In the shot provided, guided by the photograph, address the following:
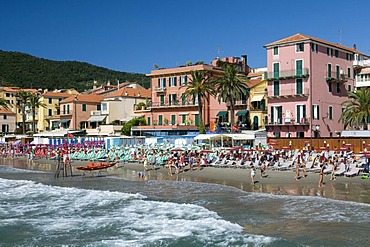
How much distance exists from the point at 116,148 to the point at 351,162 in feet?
86.4

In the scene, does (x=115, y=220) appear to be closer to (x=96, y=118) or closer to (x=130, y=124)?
(x=130, y=124)

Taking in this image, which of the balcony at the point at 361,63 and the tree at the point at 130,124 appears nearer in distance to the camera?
the balcony at the point at 361,63

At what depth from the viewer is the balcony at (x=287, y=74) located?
49500 mm

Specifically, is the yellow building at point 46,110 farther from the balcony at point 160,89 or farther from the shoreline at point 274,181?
the shoreline at point 274,181

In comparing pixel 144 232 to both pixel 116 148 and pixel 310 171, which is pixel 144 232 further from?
pixel 116 148

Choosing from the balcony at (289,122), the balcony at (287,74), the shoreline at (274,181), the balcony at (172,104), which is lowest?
the shoreline at (274,181)

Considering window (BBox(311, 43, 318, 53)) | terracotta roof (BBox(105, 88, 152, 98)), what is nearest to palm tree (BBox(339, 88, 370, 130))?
window (BBox(311, 43, 318, 53))

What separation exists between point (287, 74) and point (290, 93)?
7.30ft

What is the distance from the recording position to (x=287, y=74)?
167ft

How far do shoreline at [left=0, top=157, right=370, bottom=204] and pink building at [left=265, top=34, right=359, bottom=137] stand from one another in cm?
1737

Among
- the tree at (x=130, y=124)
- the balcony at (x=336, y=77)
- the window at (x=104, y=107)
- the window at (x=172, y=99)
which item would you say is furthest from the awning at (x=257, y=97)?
the window at (x=104, y=107)

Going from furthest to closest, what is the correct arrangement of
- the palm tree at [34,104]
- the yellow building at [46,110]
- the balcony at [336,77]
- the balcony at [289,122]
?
the yellow building at [46,110] < the palm tree at [34,104] < the balcony at [336,77] < the balcony at [289,122]

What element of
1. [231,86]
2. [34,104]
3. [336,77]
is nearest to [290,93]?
[336,77]

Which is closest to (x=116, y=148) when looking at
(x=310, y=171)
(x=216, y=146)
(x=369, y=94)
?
(x=216, y=146)
